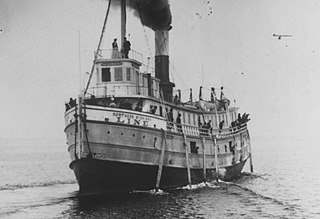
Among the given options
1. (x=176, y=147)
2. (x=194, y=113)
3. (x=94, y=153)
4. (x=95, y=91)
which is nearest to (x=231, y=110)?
(x=194, y=113)

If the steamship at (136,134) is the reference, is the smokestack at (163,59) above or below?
above

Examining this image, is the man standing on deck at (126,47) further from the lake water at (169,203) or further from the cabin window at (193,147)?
the lake water at (169,203)

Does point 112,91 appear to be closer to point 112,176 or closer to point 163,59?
point 112,176

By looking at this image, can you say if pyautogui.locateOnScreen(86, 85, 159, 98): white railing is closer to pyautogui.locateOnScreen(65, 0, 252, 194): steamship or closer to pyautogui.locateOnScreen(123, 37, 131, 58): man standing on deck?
pyautogui.locateOnScreen(65, 0, 252, 194): steamship

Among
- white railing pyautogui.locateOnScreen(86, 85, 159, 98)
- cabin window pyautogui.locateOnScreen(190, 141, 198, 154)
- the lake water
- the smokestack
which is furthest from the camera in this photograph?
the smokestack

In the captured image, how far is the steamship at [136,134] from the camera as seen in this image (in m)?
25.5

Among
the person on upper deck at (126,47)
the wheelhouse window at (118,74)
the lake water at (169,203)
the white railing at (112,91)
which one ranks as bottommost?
the lake water at (169,203)

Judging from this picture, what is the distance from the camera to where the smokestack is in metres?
36.3

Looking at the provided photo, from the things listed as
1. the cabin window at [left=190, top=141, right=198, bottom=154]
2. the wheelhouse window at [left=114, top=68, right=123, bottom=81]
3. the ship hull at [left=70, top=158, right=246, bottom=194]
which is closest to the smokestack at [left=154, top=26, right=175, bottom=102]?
the cabin window at [left=190, top=141, right=198, bottom=154]

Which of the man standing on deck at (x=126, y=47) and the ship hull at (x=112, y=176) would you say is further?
the man standing on deck at (x=126, y=47)

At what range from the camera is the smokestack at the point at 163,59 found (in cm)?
3628

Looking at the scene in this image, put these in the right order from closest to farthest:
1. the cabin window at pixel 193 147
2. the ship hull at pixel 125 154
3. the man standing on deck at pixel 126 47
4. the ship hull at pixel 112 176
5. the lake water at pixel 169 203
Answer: the lake water at pixel 169 203 → the ship hull at pixel 125 154 → the ship hull at pixel 112 176 → the man standing on deck at pixel 126 47 → the cabin window at pixel 193 147

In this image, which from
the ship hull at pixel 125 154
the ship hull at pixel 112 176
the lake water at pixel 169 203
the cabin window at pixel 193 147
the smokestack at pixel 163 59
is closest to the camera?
the lake water at pixel 169 203

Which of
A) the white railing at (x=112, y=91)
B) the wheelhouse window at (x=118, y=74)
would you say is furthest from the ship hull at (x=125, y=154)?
the wheelhouse window at (x=118, y=74)
